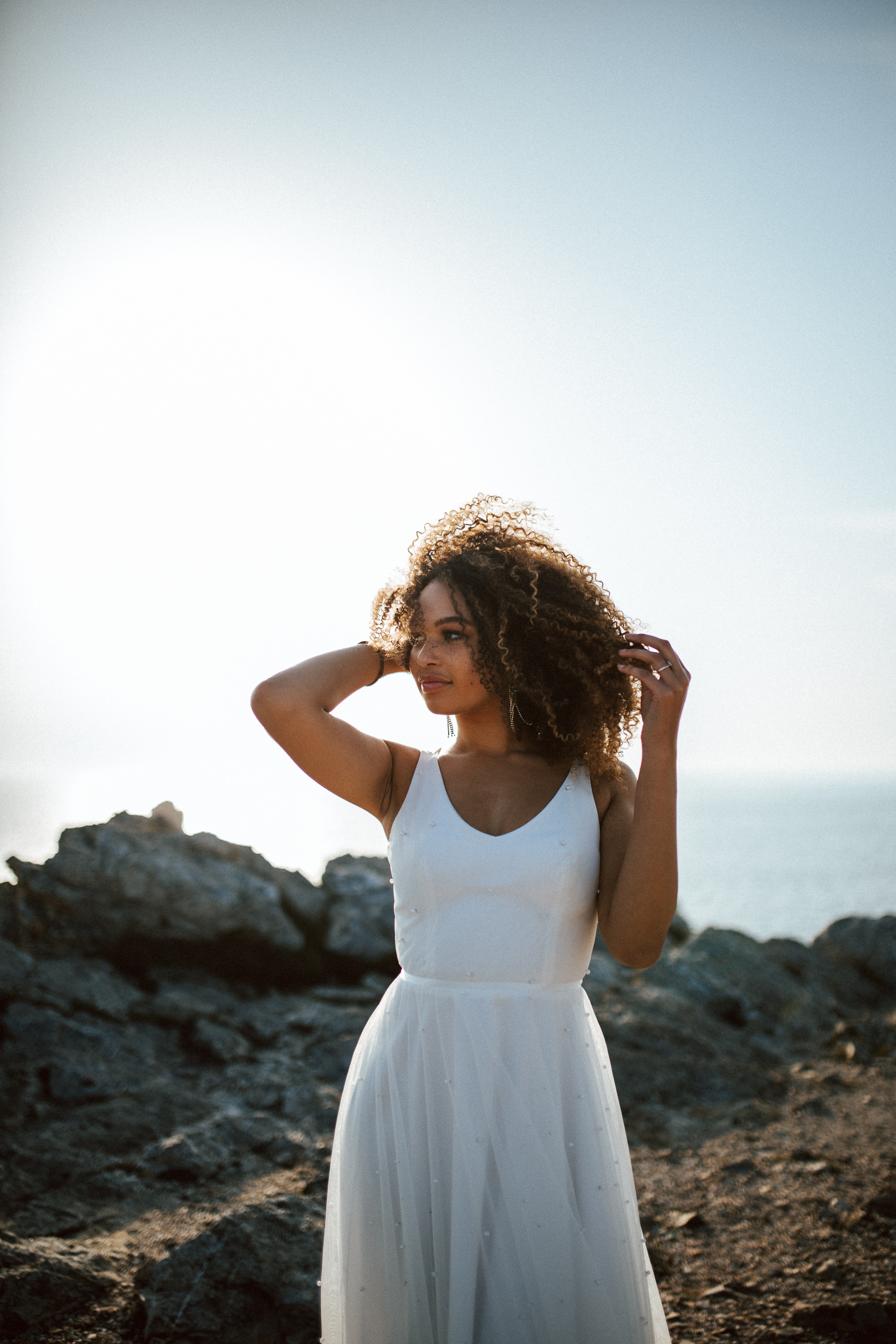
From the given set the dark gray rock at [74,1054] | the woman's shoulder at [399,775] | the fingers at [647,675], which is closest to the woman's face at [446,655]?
the woman's shoulder at [399,775]

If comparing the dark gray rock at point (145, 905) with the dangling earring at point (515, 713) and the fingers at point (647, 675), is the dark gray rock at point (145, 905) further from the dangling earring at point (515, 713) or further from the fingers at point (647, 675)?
the fingers at point (647, 675)

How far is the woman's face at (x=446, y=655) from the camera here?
2371 mm

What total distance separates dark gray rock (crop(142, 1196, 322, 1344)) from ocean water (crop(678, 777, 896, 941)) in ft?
20.9

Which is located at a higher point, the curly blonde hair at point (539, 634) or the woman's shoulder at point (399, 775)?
the curly blonde hair at point (539, 634)

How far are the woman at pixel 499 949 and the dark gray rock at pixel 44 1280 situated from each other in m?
1.17

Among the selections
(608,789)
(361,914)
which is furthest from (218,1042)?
(608,789)

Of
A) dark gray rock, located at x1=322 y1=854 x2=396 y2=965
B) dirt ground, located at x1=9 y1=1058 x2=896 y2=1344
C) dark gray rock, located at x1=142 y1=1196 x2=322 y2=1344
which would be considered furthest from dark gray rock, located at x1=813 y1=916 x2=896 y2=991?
dark gray rock, located at x1=142 y1=1196 x2=322 y2=1344

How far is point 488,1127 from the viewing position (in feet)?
6.84

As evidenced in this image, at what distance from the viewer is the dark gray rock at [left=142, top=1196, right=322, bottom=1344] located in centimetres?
270

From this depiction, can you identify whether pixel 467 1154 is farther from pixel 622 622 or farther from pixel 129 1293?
pixel 129 1293

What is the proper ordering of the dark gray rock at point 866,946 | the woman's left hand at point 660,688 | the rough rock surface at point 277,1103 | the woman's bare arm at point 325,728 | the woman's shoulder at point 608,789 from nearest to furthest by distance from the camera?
1. the woman's left hand at point 660,688
2. the woman's bare arm at point 325,728
3. the woman's shoulder at point 608,789
4. the rough rock surface at point 277,1103
5. the dark gray rock at point 866,946

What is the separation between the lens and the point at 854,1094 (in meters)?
4.95

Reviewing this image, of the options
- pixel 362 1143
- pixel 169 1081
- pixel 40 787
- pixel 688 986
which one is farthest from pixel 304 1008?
pixel 40 787

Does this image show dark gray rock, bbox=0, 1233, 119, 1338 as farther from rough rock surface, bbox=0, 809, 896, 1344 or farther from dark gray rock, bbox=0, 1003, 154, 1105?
dark gray rock, bbox=0, 1003, 154, 1105
